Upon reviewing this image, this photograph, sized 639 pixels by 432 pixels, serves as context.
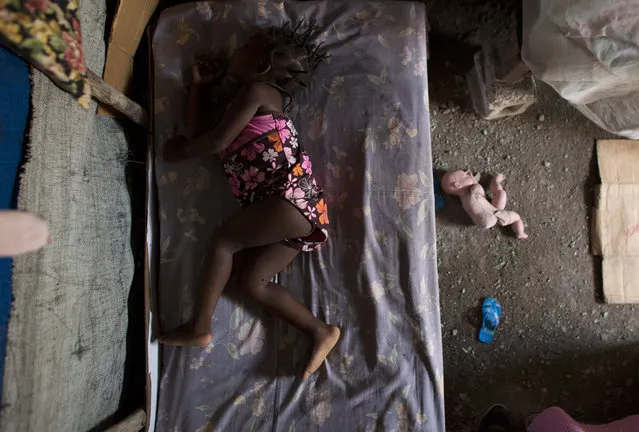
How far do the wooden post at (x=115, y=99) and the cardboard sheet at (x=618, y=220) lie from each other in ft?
5.79

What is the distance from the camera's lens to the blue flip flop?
176 cm

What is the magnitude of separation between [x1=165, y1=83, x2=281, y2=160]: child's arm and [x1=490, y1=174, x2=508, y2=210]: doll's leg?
952 millimetres

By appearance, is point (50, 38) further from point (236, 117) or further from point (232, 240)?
point (232, 240)

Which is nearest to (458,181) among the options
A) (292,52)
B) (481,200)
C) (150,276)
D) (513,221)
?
(481,200)

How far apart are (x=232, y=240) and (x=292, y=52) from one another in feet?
1.97

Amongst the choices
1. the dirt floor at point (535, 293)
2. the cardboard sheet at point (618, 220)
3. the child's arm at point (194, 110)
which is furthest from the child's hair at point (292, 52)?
the cardboard sheet at point (618, 220)

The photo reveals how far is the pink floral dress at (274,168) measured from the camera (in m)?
1.34

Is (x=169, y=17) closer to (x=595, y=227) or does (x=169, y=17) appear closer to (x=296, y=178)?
(x=296, y=178)

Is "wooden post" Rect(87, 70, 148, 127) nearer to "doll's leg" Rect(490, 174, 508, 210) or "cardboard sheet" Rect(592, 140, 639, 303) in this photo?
"doll's leg" Rect(490, 174, 508, 210)

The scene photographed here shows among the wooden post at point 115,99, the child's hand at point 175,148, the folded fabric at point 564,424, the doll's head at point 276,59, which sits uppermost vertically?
the doll's head at point 276,59

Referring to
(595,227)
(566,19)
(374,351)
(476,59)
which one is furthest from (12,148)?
(595,227)

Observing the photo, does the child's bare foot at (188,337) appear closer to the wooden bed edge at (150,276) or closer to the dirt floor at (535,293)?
the wooden bed edge at (150,276)

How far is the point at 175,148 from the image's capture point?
1438mm

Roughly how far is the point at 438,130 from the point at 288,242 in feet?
2.78
